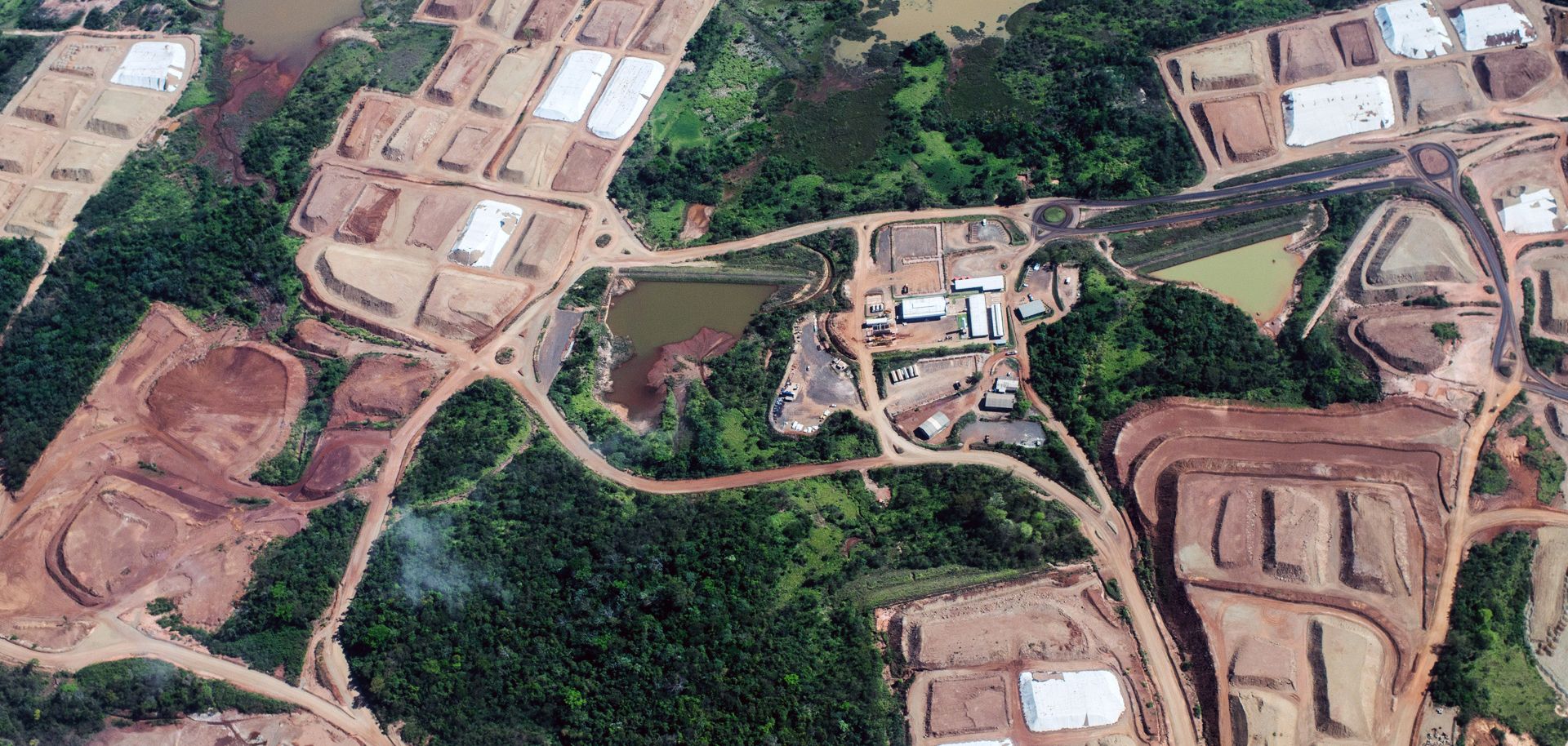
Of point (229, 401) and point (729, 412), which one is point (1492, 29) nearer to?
point (729, 412)

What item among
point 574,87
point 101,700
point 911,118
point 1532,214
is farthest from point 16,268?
point 1532,214

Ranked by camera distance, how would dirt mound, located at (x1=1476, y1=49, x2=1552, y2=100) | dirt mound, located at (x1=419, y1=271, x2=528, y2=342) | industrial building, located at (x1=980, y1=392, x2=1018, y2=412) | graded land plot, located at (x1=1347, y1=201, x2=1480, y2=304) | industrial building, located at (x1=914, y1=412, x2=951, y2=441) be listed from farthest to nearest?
dirt mound, located at (x1=1476, y1=49, x2=1552, y2=100)
dirt mound, located at (x1=419, y1=271, x2=528, y2=342)
graded land plot, located at (x1=1347, y1=201, x2=1480, y2=304)
industrial building, located at (x1=980, y1=392, x2=1018, y2=412)
industrial building, located at (x1=914, y1=412, x2=951, y2=441)

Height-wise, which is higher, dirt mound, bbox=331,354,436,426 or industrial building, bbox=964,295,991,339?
industrial building, bbox=964,295,991,339

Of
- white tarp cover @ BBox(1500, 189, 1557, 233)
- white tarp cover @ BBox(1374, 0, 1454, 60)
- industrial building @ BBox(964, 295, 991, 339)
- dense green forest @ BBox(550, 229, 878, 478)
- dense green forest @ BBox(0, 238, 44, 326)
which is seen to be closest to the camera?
dense green forest @ BBox(550, 229, 878, 478)

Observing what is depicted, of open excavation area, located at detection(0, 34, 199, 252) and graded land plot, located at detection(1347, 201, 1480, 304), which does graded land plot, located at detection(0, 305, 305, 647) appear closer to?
open excavation area, located at detection(0, 34, 199, 252)

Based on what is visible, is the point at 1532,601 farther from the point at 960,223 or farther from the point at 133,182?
the point at 133,182

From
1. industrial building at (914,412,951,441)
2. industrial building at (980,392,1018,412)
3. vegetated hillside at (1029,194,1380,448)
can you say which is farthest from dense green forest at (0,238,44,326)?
vegetated hillside at (1029,194,1380,448)
